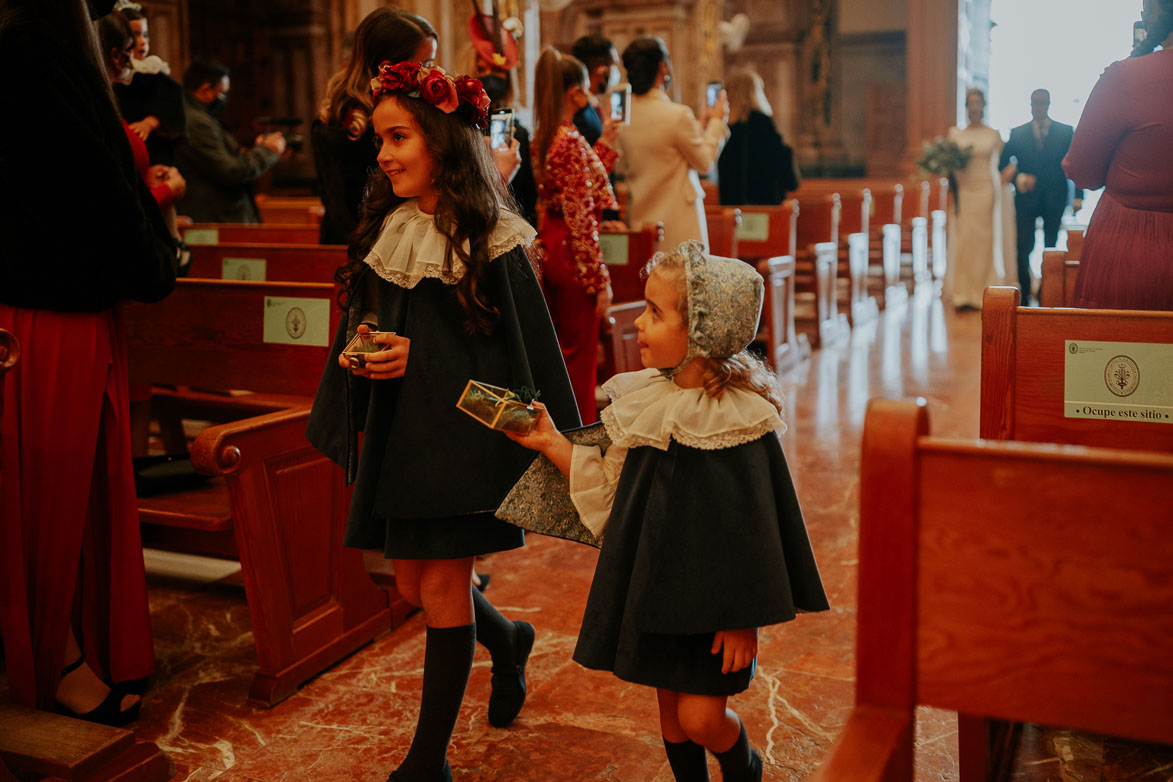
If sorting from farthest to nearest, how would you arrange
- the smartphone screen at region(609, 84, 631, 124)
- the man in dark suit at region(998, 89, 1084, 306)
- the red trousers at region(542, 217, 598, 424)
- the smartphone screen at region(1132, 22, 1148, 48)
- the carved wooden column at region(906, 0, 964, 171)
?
the carved wooden column at region(906, 0, 964, 171) < the man in dark suit at region(998, 89, 1084, 306) < the smartphone screen at region(609, 84, 631, 124) < the red trousers at region(542, 217, 598, 424) < the smartphone screen at region(1132, 22, 1148, 48)

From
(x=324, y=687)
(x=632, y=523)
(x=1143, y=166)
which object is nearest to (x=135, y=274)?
(x=324, y=687)

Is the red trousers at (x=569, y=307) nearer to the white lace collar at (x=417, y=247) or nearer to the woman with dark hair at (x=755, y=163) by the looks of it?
the white lace collar at (x=417, y=247)

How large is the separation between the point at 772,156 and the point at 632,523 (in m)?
6.49

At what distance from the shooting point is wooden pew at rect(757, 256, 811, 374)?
22.6 feet

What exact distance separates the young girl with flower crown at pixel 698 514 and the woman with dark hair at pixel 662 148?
3.46 m

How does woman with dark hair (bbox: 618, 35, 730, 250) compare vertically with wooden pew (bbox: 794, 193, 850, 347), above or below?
above

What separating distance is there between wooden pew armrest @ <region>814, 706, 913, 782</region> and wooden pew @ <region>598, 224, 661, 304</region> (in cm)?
404

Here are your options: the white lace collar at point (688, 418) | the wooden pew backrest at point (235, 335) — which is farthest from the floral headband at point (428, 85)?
the wooden pew backrest at point (235, 335)

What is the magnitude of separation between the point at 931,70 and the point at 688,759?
525 inches

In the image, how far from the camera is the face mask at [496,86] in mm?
4363

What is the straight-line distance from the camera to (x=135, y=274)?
2471 millimetres

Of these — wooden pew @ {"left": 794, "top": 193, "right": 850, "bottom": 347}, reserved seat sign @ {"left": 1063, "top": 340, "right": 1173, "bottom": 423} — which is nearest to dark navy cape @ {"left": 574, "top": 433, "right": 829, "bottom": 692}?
reserved seat sign @ {"left": 1063, "top": 340, "right": 1173, "bottom": 423}

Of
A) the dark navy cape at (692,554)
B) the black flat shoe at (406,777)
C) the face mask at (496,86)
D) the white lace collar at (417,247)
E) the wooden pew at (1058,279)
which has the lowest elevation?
the black flat shoe at (406,777)

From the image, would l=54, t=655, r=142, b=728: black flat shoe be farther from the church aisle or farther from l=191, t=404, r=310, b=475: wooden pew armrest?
l=191, t=404, r=310, b=475: wooden pew armrest
